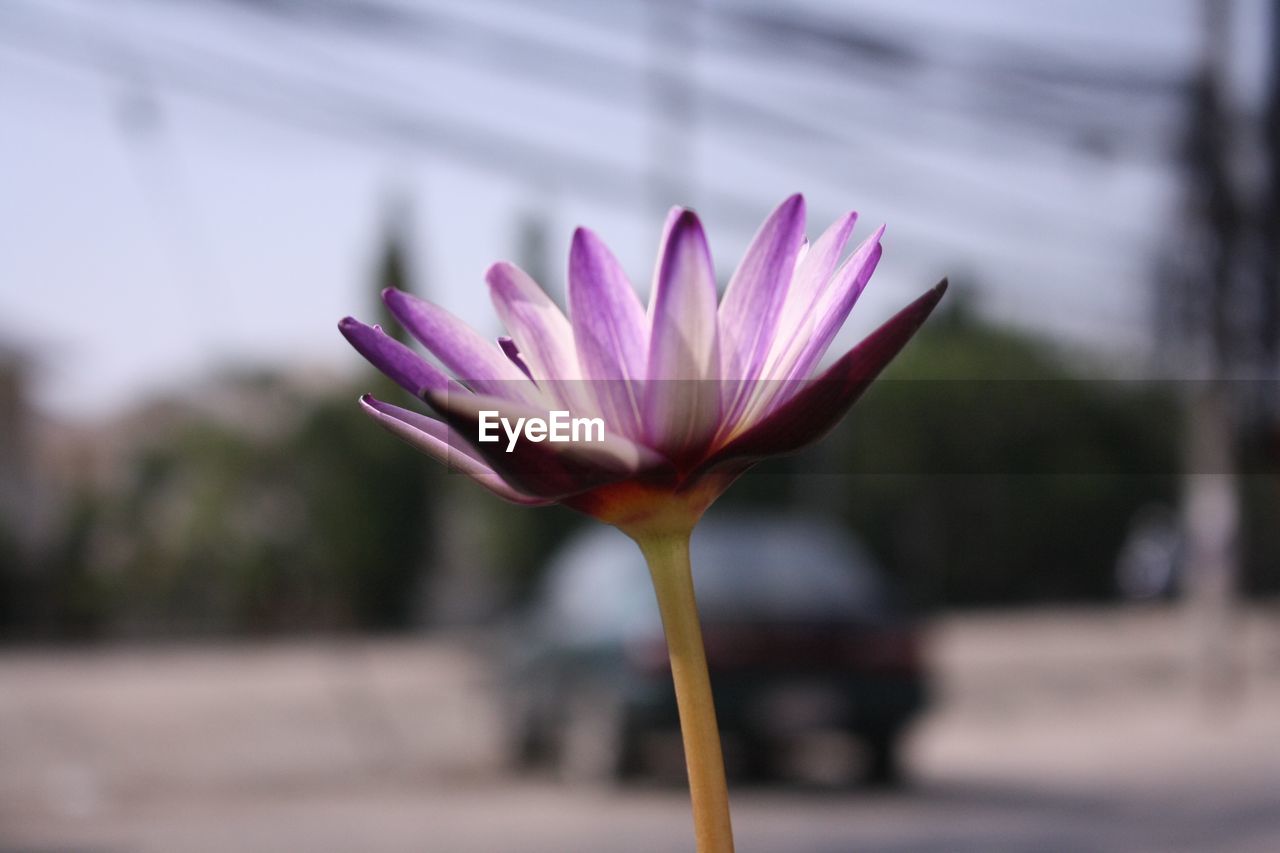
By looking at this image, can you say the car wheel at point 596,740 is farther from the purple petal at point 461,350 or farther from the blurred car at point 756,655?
the purple petal at point 461,350

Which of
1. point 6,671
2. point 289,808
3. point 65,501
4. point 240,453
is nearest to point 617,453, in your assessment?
point 289,808

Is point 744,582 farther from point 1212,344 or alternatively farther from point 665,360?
point 665,360

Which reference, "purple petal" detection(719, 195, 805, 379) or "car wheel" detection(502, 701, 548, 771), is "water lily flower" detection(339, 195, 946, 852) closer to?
"purple petal" detection(719, 195, 805, 379)

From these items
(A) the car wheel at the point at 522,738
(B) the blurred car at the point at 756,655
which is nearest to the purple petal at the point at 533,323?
(B) the blurred car at the point at 756,655

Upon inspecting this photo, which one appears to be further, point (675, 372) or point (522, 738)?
point (522, 738)

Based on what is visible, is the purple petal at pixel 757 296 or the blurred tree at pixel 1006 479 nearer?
the purple petal at pixel 757 296

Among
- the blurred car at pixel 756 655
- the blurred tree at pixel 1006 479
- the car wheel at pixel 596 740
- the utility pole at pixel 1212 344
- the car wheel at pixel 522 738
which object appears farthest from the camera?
the blurred tree at pixel 1006 479

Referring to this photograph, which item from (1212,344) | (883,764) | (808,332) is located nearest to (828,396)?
(808,332)

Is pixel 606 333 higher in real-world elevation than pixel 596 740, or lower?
higher
